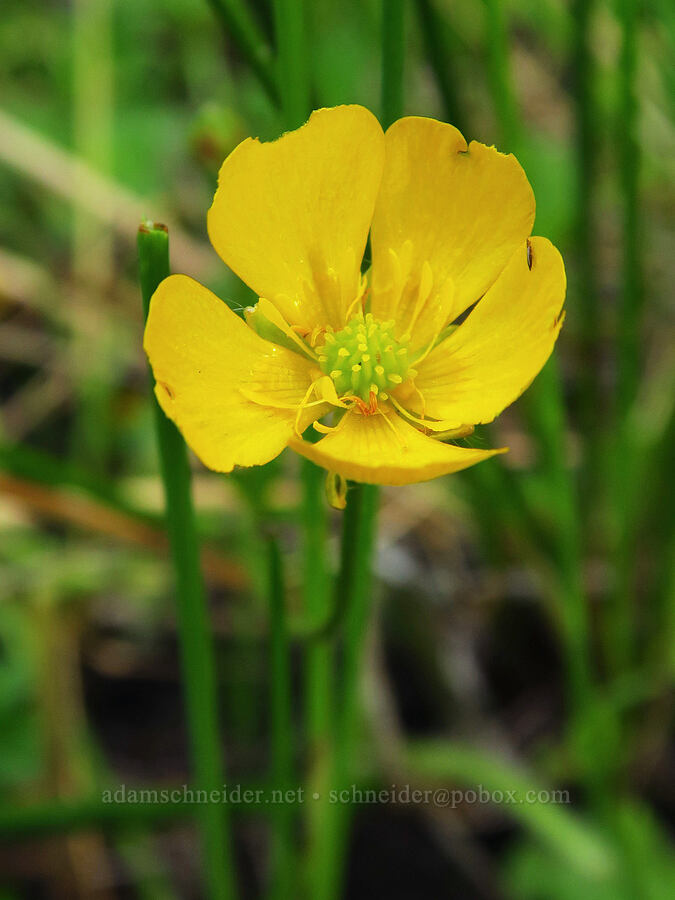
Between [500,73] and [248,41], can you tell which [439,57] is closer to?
[500,73]

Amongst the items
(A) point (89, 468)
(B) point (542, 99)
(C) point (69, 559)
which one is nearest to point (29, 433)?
(A) point (89, 468)

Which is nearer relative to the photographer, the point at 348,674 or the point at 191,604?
the point at 191,604

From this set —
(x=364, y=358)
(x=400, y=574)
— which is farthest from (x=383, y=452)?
(x=400, y=574)

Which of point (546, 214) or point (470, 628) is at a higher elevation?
point (546, 214)

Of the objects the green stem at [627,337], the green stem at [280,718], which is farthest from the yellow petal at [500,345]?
the green stem at [627,337]

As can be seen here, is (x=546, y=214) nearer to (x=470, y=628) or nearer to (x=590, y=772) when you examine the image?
(x=470, y=628)

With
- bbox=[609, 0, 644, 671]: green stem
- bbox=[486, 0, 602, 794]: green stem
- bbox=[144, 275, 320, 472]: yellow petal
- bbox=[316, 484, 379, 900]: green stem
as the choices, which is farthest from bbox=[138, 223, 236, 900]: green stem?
bbox=[609, 0, 644, 671]: green stem
